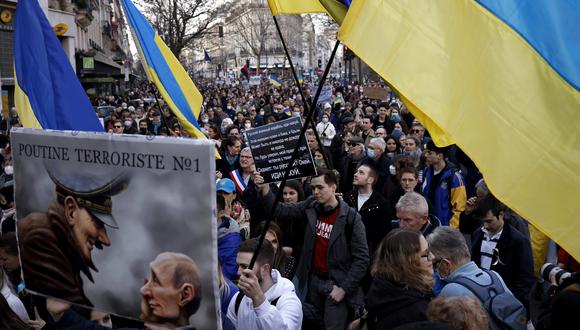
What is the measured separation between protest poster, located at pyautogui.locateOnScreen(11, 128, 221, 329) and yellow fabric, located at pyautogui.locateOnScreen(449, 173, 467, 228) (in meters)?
4.80

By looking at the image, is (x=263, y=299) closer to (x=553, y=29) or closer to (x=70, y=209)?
(x=70, y=209)

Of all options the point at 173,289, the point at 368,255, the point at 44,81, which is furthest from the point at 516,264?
the point at 44,81

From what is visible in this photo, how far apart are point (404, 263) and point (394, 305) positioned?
24 centimetres

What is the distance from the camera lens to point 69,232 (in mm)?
3148

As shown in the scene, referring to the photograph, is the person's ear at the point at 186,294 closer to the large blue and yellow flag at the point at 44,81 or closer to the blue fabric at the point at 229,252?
Answer: the blue fabric at the point at 229,252

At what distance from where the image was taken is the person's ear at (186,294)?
280 centimetres

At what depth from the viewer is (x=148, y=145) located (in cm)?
279

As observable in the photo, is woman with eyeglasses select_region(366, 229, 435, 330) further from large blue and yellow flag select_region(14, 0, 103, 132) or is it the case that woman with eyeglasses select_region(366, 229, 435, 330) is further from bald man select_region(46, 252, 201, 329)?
large blue and yellow flag select_region(14, 0, 103, 132)

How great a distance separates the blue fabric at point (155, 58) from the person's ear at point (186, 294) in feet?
15.0

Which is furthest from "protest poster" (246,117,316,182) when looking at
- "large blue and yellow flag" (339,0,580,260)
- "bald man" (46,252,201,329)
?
"bald man" (46,252,201,329)

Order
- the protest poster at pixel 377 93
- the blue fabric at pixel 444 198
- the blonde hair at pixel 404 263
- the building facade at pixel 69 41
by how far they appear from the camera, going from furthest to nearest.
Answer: the building facade at pixel 69 41 < the protest poster at pixel 377 93 < the blue fabric at pixel 444 198 < the blonde hair at pixel 404 263

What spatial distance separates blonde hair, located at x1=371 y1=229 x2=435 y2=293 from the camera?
3.65 meters

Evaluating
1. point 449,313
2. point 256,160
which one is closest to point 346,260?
point 256,160

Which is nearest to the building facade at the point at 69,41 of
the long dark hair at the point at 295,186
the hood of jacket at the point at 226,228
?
the long dark hair at the point at 295,186
